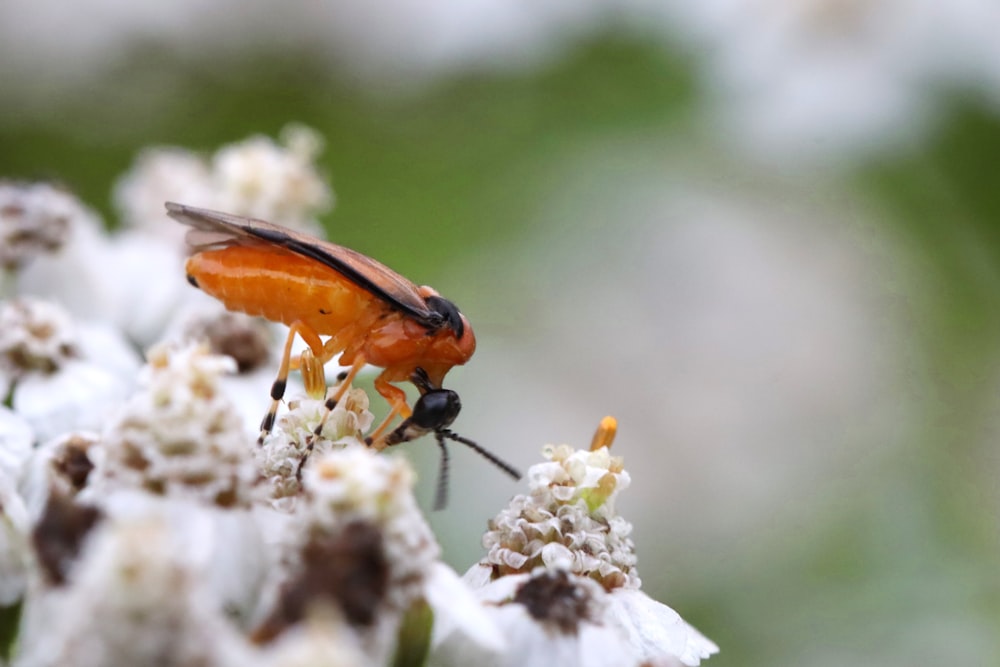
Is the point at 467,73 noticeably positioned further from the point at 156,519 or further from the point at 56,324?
the point at 156,519

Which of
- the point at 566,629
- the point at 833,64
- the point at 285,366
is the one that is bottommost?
the point at 566,629

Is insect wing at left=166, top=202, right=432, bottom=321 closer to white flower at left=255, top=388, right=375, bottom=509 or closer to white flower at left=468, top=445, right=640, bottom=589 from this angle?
white flower at left=255, top=388, right=375, bottom=509

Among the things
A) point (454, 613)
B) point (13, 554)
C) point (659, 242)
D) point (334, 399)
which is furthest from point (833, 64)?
point (13, 554)

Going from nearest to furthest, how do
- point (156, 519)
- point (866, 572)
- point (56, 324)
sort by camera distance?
point (156, 519)
point (56, 324)
point (866, 572)

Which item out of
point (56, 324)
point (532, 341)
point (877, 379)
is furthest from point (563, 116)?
point (56, 324)

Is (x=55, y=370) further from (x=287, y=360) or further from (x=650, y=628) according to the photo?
(x=650, y=628)

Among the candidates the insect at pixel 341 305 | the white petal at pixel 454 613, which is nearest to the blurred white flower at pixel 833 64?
the insect at pixel 341 305
